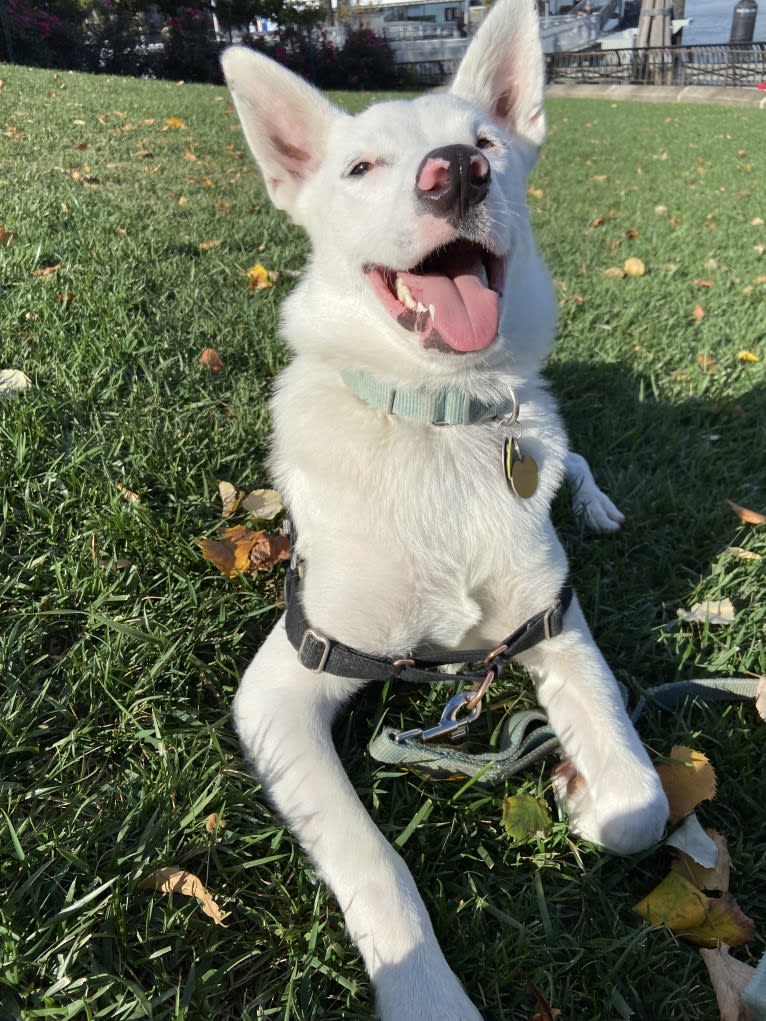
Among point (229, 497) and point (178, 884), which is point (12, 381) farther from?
point (178, 884)

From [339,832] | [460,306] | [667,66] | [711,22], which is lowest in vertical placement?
[339,832]

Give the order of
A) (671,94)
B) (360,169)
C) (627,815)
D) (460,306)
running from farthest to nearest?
1. (671,94)
2. (360,169)
3. (460,306)
4. (627,815)

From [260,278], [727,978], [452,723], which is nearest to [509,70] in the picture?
[452,723]

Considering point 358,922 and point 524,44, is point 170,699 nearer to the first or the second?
point 358,922

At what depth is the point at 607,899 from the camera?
5.16 ft

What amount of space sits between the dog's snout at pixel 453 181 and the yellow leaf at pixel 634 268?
436 centimetres

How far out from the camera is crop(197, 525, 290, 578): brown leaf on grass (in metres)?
2.32

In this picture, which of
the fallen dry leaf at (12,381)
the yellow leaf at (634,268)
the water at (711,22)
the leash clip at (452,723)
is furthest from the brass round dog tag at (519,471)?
the water at (711,22)

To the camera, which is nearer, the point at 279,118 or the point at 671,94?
the point at 279,118

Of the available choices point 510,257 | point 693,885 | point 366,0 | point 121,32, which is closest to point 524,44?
point 510,257

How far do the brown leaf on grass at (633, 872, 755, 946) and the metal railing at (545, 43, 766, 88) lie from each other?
29005 mm

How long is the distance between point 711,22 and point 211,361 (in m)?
60.0

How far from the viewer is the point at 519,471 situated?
6.59 feet

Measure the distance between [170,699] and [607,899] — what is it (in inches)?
46.9
